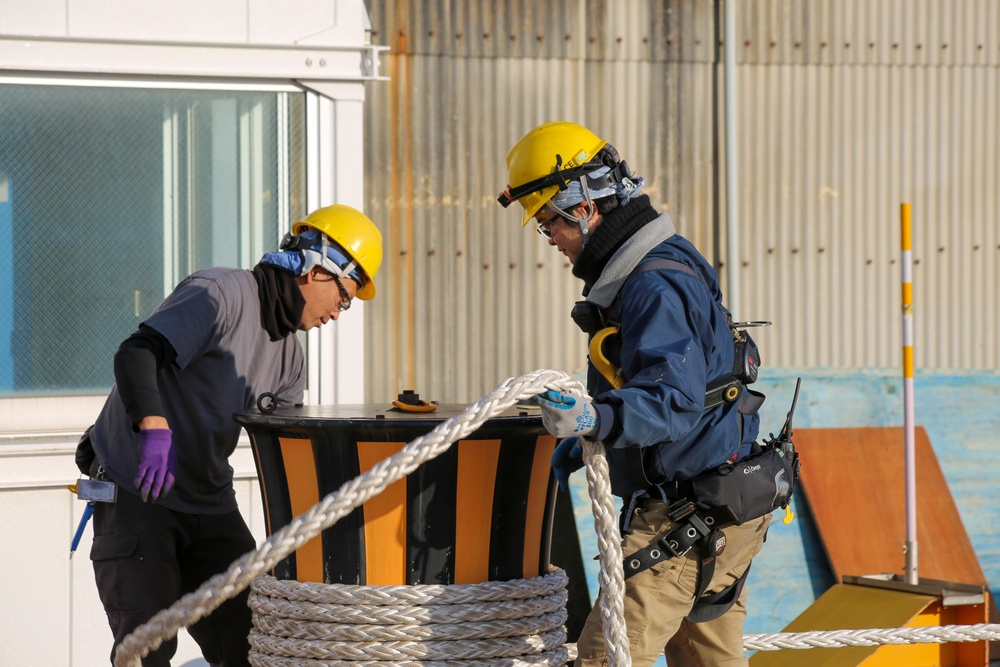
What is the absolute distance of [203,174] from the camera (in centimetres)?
444

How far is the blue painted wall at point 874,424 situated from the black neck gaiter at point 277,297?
7.21ft

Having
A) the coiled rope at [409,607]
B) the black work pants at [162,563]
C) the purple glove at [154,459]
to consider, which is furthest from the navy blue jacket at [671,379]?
the black work pants at [162,563]

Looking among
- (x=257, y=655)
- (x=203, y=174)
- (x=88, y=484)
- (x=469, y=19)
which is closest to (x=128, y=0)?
(x=203, y=174)

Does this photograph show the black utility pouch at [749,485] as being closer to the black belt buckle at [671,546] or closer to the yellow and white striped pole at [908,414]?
the black belt buckle at [671,546]

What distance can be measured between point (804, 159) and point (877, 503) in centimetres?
174

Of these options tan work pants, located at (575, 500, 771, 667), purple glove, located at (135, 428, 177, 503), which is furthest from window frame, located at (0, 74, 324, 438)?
tan work pants, located at (575, 500, 771, 667)

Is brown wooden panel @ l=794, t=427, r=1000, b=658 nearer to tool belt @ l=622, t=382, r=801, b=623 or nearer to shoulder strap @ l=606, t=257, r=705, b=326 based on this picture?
tool belt @ l=622, t=382, r=801, b=623

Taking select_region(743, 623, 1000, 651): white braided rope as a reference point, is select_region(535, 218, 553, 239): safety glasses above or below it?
above

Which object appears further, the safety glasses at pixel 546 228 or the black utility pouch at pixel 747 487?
the safety glasses at pixel 546 228

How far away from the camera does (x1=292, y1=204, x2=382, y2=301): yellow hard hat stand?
A: 3.21 m

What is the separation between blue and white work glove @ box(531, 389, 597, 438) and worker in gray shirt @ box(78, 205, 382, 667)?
44.9 inches

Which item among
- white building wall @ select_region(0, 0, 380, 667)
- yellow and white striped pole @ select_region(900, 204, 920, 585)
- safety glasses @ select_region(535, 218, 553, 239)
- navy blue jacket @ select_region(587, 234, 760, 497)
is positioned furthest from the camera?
yellow and white striped pole @ select_region(900, 204, 920, 585)

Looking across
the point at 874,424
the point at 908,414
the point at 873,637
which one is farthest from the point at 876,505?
the point at 873,637

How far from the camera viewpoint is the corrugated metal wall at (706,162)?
17.2 ft
